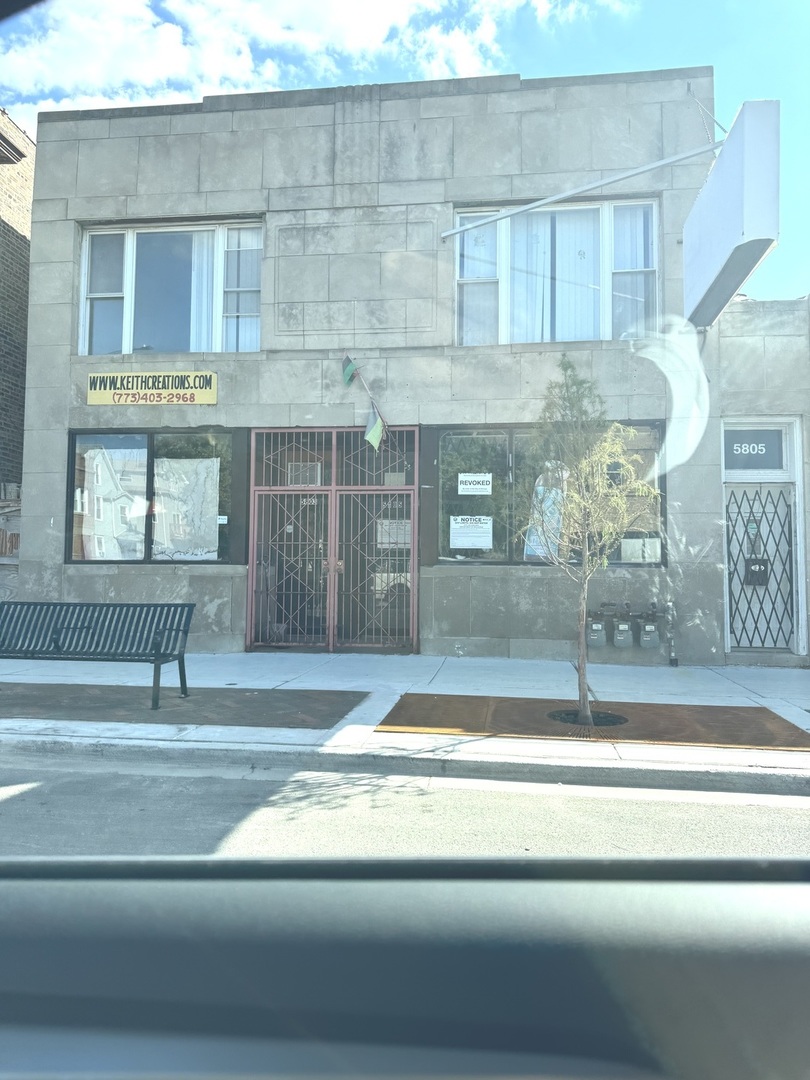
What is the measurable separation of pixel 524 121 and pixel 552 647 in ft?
25.2

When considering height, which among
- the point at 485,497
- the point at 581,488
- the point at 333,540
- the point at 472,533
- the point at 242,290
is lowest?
the point at 333,540

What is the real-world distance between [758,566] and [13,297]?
13427 mm

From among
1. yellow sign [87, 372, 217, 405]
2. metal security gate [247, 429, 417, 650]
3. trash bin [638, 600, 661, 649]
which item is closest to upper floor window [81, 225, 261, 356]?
yellow sign [87, 372, 217, 405]

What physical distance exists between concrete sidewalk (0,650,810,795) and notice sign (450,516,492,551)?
2673 mm

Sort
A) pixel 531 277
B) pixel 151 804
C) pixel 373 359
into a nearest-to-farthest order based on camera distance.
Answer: pixel 151 804 → pixel 373 359 → pixel 531 277

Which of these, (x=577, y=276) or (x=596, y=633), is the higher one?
(x=577, y=276)

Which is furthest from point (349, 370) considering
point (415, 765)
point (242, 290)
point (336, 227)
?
point (415, 765)

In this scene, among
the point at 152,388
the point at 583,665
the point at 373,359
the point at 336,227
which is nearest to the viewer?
the point at 583,665

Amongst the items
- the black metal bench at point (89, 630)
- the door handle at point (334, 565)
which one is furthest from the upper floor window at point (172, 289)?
the black metal bench at point (89, 630)

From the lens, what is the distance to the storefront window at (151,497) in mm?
13008

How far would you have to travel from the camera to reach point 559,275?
498 inches

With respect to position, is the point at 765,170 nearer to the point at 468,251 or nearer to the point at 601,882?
the point at 468,251

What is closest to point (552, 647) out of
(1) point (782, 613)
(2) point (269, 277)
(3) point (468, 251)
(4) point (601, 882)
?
(1) point (782, 613)

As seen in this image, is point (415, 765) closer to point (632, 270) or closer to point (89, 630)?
point (89, 630)
